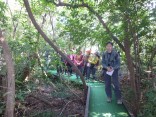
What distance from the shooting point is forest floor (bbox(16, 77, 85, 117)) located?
7304 mm

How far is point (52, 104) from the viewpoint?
27.2 ft

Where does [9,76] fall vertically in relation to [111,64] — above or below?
below

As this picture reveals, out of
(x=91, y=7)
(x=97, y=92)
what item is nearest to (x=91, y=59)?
(x=97, y=92)

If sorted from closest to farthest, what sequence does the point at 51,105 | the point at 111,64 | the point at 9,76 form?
1. the point at 9,76
2. the point at 111,64
3. the point at 51,105

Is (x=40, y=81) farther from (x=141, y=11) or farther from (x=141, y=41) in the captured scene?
(x=141, y=11)

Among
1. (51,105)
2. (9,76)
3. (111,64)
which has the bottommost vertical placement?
(51,105)

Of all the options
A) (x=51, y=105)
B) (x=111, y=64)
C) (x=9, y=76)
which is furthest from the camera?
(x=51, y=105)

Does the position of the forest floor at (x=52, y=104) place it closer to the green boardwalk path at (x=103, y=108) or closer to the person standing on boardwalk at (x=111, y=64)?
the green boardwalk path at (x=103, y=108)

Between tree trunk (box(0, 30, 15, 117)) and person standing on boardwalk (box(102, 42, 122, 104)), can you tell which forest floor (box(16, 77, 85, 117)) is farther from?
tree trunk (box(0, 30, 15, 117))

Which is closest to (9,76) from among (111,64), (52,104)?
(111,64)

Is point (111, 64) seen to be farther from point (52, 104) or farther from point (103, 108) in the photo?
point (52, 104)

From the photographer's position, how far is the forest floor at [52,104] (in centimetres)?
730

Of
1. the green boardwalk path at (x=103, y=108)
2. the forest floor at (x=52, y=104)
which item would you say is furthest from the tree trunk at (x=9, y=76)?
the green boardwalk path at (x=103, y=108)

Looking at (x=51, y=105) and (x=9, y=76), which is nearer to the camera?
(x=9, y=76)
